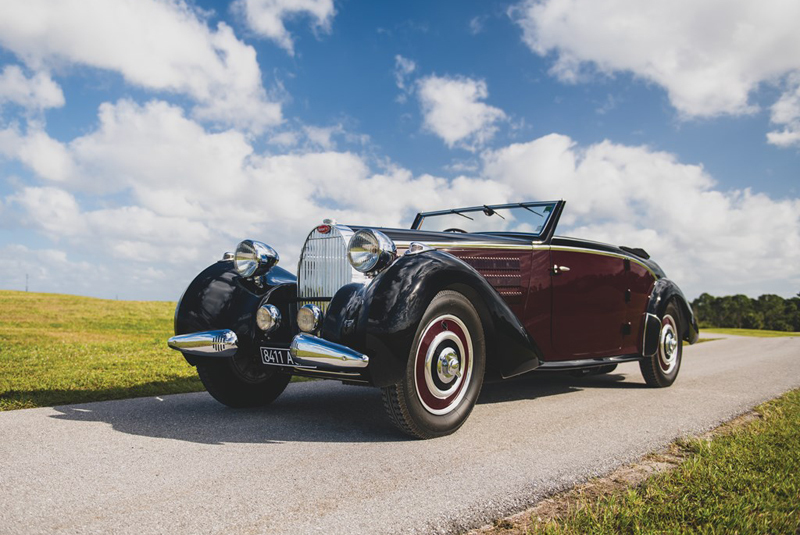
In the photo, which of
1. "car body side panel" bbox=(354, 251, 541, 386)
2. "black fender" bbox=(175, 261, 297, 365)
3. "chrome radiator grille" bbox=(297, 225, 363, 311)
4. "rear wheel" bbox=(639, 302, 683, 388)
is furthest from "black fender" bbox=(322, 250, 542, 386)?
"rear wheel" bbox=(639, 302, 683, 388)

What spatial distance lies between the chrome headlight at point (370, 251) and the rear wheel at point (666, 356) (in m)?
3.52

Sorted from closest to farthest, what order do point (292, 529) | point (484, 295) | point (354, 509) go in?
1. point (292, 529)
2. point (354, 509)
3. point (484, 295)

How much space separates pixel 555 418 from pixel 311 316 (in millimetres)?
1925

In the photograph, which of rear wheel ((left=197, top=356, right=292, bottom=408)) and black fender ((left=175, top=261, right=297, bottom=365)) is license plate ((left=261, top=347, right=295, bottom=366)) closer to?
black fender ((left=175, top=261, right=297, bottom=365))

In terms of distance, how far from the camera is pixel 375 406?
454cm

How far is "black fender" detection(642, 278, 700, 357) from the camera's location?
5.67 meters

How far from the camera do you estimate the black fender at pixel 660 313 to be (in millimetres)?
5672

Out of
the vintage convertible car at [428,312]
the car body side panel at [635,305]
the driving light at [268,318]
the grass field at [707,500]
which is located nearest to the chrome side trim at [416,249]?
the vintage convertible car at [428,312]

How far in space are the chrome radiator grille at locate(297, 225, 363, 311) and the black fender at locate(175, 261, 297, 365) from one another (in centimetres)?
20

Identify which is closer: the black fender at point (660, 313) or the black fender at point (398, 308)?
the black fender at point (398, 308)

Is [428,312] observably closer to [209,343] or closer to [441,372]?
[441,372]

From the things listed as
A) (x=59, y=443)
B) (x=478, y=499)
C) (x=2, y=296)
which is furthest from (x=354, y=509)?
(x=2, y=296)

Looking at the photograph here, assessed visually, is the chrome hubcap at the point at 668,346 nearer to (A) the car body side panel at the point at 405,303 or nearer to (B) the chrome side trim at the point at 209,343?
(A) the car body side panel at the point at 405,303

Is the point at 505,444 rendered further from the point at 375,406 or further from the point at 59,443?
the point at 59,443
